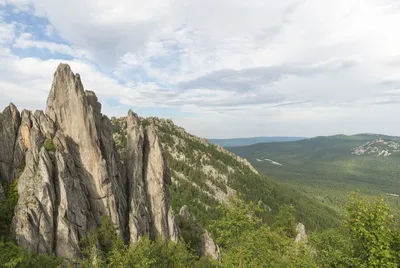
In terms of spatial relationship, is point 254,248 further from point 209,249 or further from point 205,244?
point 205,244

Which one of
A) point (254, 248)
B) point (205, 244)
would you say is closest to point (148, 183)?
point (205, 244)

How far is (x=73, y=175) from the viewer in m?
52.8

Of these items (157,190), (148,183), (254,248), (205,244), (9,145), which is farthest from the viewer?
(205,244)

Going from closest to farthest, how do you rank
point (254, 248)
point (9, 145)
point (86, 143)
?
1. point (254, 248)
2. point (9, 145)
3. point (86, 143)

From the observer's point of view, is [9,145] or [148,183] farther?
[148,183]

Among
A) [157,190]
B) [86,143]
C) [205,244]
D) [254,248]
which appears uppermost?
[86,143]

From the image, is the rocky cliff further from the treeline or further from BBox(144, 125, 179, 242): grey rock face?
the treeline

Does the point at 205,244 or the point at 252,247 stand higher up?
the point at 252,247

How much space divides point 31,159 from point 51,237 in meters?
13.8

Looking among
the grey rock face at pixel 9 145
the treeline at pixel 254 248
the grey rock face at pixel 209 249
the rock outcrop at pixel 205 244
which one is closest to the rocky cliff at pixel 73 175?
the grey rock face at pixel 9 145

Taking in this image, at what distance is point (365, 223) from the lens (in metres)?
28.7

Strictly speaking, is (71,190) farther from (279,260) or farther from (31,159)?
(279,260)

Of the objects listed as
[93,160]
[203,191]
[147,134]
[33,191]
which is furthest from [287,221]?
[33,191]

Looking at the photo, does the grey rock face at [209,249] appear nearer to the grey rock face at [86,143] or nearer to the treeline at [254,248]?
the treeline at [254,248]
